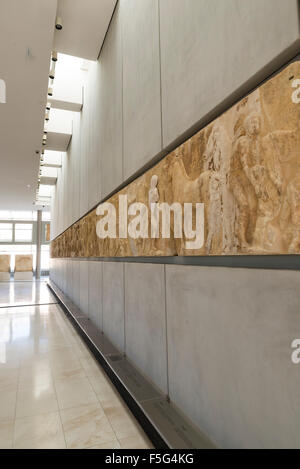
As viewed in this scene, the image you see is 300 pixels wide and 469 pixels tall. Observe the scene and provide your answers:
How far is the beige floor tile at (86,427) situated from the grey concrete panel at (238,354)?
729 mm

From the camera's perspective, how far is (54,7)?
4.47 metres

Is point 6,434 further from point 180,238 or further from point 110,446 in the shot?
point 180,238

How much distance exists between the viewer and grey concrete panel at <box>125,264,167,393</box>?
300 cm

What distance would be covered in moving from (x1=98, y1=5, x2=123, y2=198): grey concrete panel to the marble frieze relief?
7.26ft

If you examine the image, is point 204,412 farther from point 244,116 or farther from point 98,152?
point 98,152

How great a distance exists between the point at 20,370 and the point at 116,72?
4.85 meters

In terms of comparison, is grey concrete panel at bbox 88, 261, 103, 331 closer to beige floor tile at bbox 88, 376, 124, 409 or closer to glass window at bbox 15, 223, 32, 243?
beige floor tile at bbox 88, 376, 124, 409

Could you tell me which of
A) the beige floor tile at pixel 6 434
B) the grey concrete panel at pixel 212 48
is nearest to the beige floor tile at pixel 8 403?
the beige floor tile at pixel 6 434

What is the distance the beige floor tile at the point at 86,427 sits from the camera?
8.32 ft

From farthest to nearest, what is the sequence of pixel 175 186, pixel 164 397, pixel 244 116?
1. pixel 164 397
2. pixel 175 186
3. pixel 244 116

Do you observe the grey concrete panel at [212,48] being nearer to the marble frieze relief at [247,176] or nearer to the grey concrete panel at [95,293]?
the marble frieze relief at [247,176]

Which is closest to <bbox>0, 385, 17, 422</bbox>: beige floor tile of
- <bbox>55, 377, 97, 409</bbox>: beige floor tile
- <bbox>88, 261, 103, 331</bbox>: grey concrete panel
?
<bbox>55, 377, 97, 409</bbox>: beige floor tile

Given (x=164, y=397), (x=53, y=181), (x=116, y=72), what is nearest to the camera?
(x=164, y=397)

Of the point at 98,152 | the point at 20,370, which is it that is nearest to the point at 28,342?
the point at 20,370
